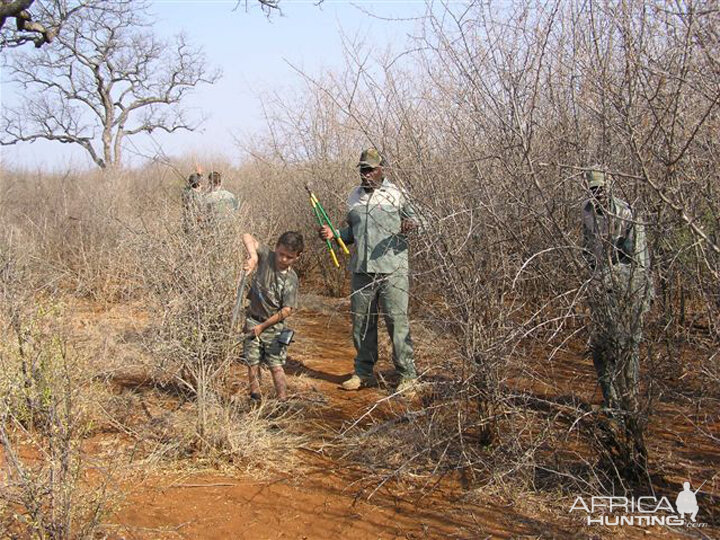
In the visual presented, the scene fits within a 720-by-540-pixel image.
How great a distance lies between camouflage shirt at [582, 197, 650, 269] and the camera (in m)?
3.17

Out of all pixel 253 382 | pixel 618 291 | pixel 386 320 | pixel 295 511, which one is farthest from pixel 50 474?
pixel 386 320

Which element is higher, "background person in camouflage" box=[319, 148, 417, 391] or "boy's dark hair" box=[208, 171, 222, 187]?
"boy's dark hair" box=[208, 171, 222, 187]

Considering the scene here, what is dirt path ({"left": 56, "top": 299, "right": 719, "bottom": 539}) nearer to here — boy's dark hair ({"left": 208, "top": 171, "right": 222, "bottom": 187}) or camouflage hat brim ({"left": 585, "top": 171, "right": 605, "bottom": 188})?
camouflage hat brim ({"left": 585, "top": 171, "right": 605, "bottom": 188})

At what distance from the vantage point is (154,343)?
14.3 feet

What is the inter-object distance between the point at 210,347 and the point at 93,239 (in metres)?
6.28

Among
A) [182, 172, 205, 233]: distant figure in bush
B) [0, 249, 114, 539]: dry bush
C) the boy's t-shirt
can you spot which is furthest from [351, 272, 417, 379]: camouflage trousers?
[0, 249, 114, 539]: dry bush

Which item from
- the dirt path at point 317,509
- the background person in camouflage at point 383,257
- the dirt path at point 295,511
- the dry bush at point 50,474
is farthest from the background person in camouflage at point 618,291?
the dry bush at point 50,474

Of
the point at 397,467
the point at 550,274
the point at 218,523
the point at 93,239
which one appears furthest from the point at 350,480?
the point at 93,239

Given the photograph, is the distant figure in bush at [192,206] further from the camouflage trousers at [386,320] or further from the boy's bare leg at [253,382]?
the camouflage trousers at [386,320]

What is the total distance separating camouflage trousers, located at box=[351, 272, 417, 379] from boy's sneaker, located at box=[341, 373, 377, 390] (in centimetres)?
4

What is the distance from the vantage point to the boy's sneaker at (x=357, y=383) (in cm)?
521

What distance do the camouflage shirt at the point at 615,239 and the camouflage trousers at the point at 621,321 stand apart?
63 millimetres

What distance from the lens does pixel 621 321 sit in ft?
10.8

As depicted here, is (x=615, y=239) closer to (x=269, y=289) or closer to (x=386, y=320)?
(x=386, y=320)
